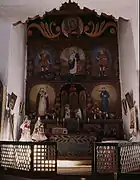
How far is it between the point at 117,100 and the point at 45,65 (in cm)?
232

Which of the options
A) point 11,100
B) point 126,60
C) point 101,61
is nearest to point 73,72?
point 101,61

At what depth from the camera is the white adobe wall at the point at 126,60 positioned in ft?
21.6

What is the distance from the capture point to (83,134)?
770cm

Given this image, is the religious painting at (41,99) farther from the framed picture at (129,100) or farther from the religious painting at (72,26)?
the framed picture at (129,100)

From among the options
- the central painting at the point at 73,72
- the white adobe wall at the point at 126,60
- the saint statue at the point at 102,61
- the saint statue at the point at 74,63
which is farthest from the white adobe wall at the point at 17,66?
the white adobe wall at the point at 126,60

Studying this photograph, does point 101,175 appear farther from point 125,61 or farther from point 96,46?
point 96,46

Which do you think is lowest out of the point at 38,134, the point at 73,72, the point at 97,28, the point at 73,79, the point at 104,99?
the point at 38,134

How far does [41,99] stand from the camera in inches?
320

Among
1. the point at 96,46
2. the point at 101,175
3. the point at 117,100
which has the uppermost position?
the point at 96,46

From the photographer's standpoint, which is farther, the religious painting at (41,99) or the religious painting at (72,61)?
the religious painting at (72,61)

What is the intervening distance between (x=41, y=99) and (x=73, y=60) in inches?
57.9

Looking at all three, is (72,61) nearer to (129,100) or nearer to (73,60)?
(73,60)

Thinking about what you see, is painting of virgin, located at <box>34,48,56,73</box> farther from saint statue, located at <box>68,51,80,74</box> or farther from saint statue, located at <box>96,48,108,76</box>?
saint statue, located at <box>96,48,108,76</box>

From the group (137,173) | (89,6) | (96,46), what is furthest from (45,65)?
(137,173)
